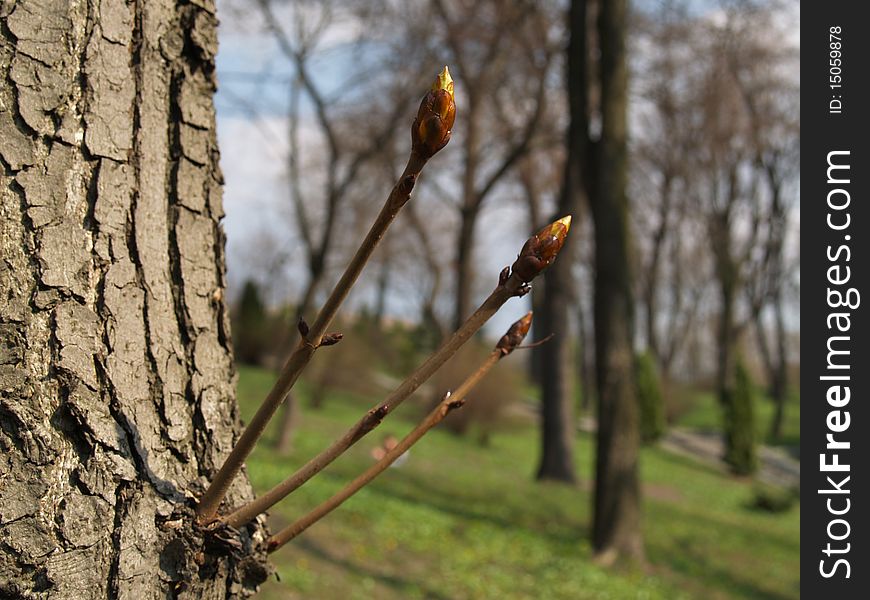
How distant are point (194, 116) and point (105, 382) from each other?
0.48 m

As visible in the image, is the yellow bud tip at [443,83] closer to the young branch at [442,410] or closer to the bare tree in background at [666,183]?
the young branch at [442,410]

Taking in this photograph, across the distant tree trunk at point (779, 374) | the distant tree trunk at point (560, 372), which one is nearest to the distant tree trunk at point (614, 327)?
the distant tree trunk at point (560, 372)

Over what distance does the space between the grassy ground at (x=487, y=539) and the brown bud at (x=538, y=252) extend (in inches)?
210

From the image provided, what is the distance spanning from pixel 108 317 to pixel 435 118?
620 mm

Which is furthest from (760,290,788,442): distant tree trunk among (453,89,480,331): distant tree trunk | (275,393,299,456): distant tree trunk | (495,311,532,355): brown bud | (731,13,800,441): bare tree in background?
(495,311,532,355): brown bud

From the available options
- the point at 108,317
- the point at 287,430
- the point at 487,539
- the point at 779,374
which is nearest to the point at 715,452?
the point at 779,374

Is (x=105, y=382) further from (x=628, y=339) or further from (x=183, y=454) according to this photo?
(x=628, y=339)

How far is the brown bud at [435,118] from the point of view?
2.72 ft

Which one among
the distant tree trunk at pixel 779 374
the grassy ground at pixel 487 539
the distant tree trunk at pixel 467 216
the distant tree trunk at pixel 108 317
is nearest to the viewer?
the distant tree trunk at pixel 108 317

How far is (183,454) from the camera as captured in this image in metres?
1.21

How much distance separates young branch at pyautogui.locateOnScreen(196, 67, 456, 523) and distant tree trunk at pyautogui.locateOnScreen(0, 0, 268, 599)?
0.14m

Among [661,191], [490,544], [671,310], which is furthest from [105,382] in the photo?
[671,310]
